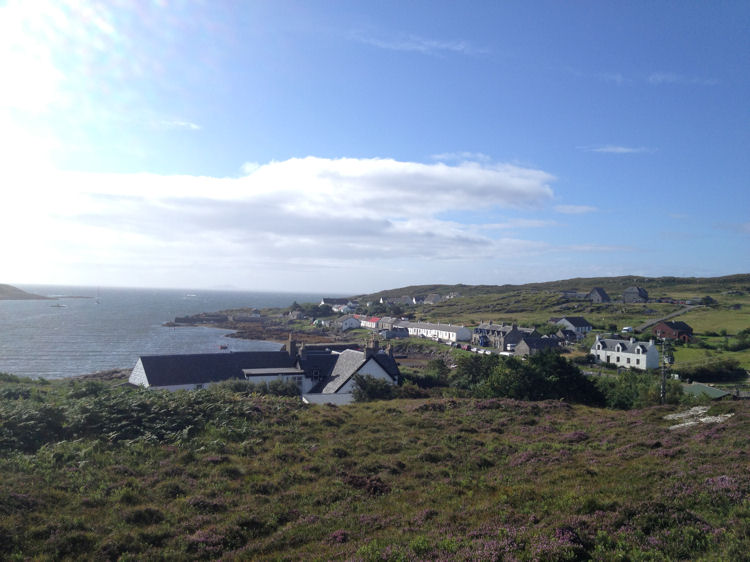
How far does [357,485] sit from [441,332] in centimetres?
10239

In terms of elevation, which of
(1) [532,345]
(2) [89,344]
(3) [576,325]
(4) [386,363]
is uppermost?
(4) [386,363]

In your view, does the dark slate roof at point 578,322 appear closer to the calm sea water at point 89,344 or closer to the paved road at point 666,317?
the paved road at point 666,317

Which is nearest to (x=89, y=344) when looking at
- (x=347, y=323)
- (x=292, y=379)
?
(x=347, y=323)

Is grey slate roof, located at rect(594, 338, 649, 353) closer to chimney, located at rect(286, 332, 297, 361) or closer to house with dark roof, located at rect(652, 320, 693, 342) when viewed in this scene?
house with dark roof, located at rect(652, 320, 693, 342)

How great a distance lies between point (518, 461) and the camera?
61.0 ft

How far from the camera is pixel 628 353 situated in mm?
73062

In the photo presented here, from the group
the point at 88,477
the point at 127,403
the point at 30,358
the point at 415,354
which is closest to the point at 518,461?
the point at 88,477

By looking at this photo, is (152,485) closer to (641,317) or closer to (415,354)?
(415,354)

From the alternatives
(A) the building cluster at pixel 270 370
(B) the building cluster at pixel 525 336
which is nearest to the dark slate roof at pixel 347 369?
(A) the building cluster at pixel 270 370

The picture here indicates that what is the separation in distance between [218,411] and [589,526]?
67.1 feet

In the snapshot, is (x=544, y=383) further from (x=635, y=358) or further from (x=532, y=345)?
(x=532, y=345)

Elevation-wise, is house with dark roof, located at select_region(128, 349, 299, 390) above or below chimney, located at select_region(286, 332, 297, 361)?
below

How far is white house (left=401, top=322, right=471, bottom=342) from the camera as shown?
11275cm

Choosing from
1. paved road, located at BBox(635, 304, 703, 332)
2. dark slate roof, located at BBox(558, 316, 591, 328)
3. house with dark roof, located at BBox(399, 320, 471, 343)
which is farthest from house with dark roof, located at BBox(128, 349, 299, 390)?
paved road, located at BBox(635, 304, 703, 332)
